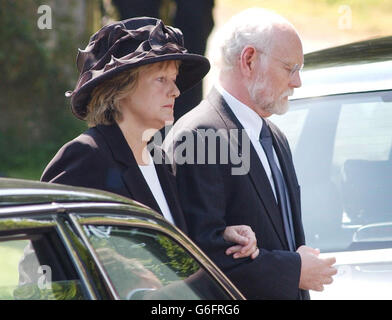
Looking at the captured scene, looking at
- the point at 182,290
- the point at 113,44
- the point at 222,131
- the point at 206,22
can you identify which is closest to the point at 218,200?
the point at 222,131

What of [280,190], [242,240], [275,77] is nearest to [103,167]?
[242,240]

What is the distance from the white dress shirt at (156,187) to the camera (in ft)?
10.3

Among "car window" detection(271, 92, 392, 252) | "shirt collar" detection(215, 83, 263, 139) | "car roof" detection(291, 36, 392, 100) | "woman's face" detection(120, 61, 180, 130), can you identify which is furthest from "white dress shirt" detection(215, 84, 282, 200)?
"car roof" detection(291, 36, 392, 100)

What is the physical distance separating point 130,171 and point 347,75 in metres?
1.43

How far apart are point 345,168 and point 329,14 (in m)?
18.5

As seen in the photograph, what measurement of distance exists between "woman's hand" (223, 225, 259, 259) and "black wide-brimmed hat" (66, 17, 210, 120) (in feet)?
2.01

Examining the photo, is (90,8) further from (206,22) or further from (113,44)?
(113,44)

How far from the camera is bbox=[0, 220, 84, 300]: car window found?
2.07 meters

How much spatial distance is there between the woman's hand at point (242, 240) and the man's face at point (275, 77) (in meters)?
0.53

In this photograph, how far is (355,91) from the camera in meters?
4.06

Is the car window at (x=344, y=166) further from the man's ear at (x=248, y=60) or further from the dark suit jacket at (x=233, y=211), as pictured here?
the man's ear at (x=248, y=60)

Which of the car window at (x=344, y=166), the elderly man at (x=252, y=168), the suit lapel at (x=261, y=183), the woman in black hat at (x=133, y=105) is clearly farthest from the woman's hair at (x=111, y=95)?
the car window at (x=344, y=166)
